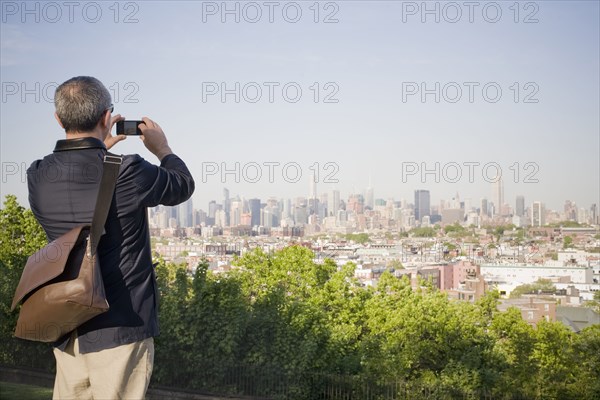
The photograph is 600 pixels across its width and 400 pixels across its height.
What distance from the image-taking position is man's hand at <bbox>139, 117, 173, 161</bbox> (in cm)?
168

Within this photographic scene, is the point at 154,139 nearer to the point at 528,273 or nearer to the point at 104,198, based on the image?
the point at 104,198

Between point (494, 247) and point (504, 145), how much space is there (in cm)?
2257

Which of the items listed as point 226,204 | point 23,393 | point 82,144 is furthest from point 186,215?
point 82,144

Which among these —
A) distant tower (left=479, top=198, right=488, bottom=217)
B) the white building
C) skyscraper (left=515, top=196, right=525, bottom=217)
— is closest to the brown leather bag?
the white building

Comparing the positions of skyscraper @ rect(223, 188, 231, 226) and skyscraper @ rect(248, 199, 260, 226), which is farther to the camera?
skyscraper @ rect(248, 199, 260, 226)

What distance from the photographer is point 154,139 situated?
1688mm

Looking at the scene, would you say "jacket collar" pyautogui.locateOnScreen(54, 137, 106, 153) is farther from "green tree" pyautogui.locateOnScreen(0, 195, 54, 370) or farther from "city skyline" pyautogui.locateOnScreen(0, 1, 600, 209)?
"city skyline" pyautogui.locateOnScreen(0, 1, 600, 209)

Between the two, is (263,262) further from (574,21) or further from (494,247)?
(574,21)

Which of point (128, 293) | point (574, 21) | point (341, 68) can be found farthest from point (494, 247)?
point (128, 293)

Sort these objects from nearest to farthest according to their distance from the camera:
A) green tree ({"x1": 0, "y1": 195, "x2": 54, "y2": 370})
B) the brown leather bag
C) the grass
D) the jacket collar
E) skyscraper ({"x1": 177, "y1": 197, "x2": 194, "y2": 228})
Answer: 1. the brown leather bag
2. the jacket collar
3. the grass
4. green tree ({"x1": 0, "y1": 195, "x2": 54, "y2": 370})
5. skyscraper ({"x1": 177, "y1": 197, "x2": 194, "y2": 228})

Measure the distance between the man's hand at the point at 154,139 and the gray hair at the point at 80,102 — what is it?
140 mm

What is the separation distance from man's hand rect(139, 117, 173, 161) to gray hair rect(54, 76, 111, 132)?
0.14 metres

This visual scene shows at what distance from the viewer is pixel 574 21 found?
7544 centimetres

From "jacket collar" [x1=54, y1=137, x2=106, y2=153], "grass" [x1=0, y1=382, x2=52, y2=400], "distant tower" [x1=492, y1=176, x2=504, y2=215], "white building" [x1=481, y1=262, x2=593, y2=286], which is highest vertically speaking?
"distant tower" [x1=492, y1=176, x2=504, y2=215]
